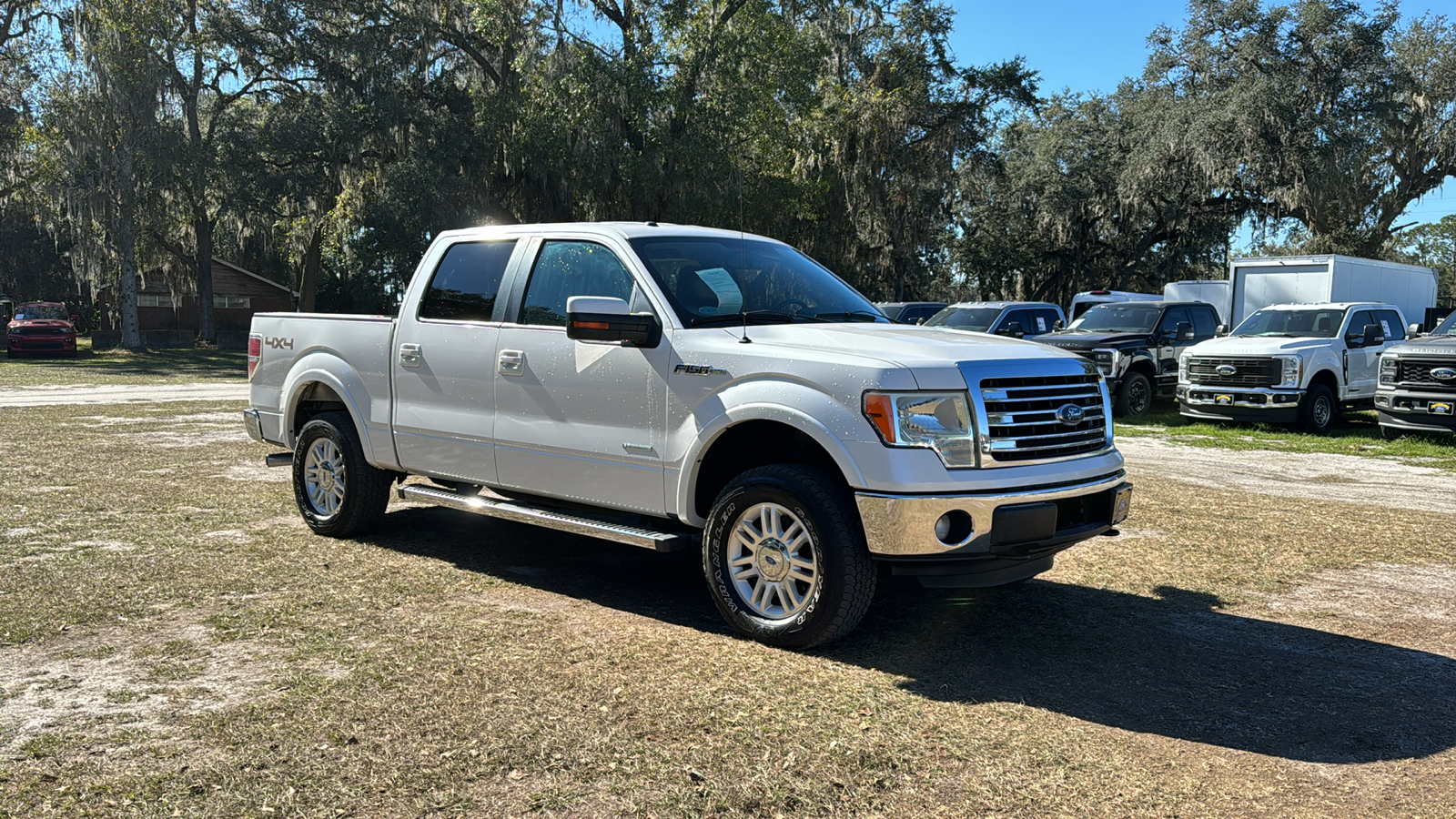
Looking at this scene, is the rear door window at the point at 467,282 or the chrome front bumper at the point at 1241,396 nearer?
the rear door window at the point at 467,282

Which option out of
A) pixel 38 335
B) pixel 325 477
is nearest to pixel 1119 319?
pixel 325 477

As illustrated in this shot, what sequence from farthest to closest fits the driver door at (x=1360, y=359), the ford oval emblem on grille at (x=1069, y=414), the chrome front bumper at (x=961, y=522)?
the driver door at (x=1360, y=359) → the ford oval emblem on grille at (x=1069, y=414) → the chrome front bumper at (x=961, y=522)

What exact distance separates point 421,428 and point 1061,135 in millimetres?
37746

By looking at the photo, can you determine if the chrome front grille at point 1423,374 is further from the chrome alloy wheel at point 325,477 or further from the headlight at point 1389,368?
the chrome alloy wheel at point 325,477

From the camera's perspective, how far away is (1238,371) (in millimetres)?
16531

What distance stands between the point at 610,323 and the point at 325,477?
10.0 feet

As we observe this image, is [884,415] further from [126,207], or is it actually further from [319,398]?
[126,207]

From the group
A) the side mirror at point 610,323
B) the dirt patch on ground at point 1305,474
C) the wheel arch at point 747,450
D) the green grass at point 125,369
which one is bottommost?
the green grass at point 125,369

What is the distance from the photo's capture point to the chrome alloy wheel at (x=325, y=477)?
24.5 ft

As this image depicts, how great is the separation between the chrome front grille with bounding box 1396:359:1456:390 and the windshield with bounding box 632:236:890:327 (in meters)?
10.5

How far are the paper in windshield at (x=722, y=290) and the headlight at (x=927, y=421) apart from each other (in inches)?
48.3

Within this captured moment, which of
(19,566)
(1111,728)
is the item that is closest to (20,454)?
(19,566)

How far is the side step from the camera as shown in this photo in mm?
5551

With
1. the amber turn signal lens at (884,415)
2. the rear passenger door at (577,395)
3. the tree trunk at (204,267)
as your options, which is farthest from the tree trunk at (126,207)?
the amber turn signal lens at (884,415)
